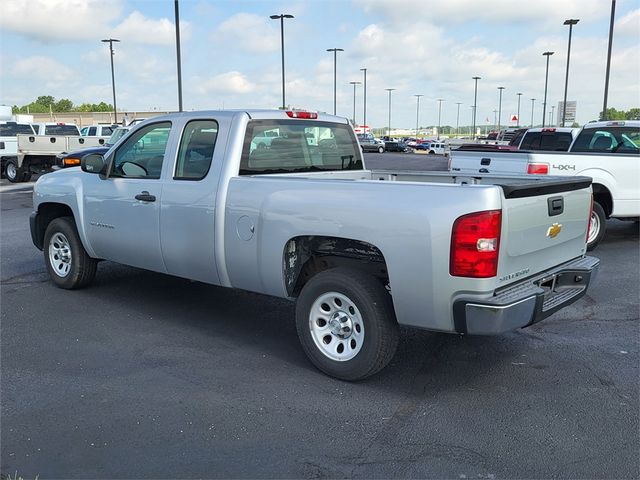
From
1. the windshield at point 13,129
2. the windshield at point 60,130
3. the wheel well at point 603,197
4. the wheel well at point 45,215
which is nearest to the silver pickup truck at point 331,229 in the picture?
the wheel well at point 45,215

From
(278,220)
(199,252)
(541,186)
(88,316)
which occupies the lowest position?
(88,316)

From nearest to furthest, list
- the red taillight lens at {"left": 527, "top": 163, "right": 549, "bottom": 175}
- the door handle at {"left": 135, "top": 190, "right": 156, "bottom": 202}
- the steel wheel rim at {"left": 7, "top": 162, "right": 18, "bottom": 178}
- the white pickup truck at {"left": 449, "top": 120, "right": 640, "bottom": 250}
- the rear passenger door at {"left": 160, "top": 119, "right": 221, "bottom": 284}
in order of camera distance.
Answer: the rear passenger door at {"left": 160, "top": 119, "right": 221, "bottom": 284}, the door handle at {"left": 135, "top": 190, "right": 156, "bottom": 202}, the red taillight lens at {"left": 527, "top": 163, "right": 549, "bottom": 175}, the white pickup truck at {"left": 449, "top": 120, "right": 640, "bottom": 250}, the steel wheel rim at {"left": 7, "top": 162, "right": 18, "bottom": 178}

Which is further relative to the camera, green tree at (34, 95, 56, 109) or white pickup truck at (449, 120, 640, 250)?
green tree at (34, 95, 56, 109)

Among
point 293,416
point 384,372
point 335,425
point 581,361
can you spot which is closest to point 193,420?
point 293,416

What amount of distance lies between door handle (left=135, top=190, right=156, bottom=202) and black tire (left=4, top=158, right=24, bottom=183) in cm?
1684

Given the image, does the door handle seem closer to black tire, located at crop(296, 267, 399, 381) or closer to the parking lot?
the parking lot

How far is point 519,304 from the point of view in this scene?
3732 mm

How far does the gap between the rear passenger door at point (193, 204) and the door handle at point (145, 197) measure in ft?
0.48

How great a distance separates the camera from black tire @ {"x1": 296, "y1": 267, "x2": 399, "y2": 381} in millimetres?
4031

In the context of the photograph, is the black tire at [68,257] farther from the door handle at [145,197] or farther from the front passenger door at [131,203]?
the door handle at [145,197]

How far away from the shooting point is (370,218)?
3930 millimetres

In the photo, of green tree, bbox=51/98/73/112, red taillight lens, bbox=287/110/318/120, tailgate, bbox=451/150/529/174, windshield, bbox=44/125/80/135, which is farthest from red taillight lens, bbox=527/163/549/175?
green tree, bbox=51/98/73/112

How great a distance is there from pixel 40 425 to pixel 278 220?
2010 mm

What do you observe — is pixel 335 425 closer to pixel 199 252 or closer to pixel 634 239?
pixel 199 252
